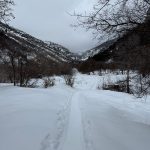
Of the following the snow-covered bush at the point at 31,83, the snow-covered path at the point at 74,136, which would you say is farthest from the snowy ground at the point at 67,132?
the snow-covered bush at the point at 31,83

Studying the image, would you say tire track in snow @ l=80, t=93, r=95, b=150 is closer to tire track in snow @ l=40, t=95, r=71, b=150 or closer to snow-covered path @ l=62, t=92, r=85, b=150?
snow-covered path @ l=62, t=92, r=85, b=150

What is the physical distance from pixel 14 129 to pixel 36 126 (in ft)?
2.91

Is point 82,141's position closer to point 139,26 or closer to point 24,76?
point 139,26

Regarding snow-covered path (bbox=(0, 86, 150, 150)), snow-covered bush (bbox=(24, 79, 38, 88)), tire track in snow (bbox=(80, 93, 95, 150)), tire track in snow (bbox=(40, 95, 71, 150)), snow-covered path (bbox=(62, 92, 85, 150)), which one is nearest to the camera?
tire track in snow (bbox=(40, 95, 71, 150))

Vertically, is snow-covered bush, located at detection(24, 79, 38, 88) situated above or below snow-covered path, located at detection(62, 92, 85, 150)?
above

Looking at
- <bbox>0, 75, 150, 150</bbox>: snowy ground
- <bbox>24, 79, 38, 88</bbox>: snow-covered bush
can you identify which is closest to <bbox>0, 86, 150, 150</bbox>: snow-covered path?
<bbox>0, 75, 150, 150</bbox>: snowy ground

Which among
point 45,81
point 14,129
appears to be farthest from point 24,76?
point 14,129

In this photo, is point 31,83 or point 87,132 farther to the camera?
point 31,83

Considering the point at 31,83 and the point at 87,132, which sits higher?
the point at 31,83

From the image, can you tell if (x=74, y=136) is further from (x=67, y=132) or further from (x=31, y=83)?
(x=31, y=83)

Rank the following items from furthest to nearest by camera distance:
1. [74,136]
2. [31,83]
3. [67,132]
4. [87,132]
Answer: [31,83] → [87,132] → [67,132] → [74,136]

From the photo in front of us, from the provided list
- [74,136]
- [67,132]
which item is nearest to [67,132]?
[67,132]

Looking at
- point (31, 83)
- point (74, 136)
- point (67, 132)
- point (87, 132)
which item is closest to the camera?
point (74, 136)

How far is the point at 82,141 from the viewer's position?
25.2 feet
